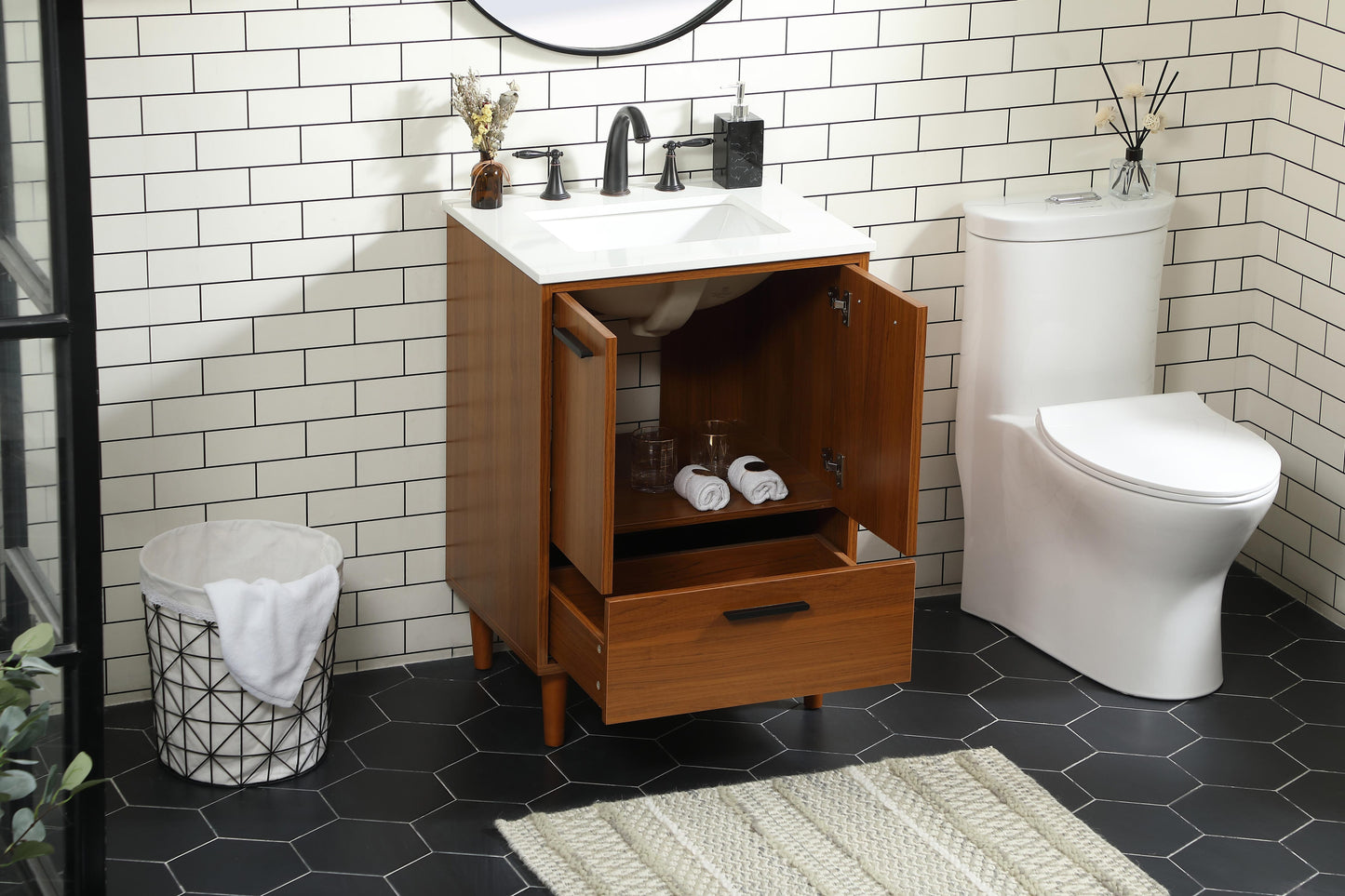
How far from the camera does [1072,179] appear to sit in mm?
3400

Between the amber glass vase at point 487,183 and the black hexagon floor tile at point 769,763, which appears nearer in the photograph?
the black hexagon floor tile at point 769,763

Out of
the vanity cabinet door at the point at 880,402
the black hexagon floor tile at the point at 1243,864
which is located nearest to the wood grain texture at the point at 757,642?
the vanity cabinet door at the point at 880,402

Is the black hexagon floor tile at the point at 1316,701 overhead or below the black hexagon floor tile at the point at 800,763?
overhead

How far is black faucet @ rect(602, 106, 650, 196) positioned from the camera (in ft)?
9.65

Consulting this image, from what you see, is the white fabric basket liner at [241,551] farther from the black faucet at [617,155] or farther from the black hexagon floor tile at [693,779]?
the black faucet at [617,155]

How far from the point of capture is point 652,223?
3.00m

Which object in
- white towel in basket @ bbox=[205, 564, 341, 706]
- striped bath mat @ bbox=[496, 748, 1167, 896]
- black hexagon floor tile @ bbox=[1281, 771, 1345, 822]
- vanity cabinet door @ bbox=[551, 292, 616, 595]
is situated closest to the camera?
vanity cabinet door @ bbox=[551, 292, 616, 595]

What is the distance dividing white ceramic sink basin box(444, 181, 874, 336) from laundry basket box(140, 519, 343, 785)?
2.15ft

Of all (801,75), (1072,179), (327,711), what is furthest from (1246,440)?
(327,711)

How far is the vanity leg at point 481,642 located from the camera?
322 centimetres

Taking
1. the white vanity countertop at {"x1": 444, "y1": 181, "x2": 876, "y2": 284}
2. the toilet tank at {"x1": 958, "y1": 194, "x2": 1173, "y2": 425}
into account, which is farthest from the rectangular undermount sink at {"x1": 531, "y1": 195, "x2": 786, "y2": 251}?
the toilet tank at {"x1": 958, "y1": 194, "x2": 1173, "y2": 425}

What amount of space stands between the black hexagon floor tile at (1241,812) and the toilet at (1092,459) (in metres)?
0.34

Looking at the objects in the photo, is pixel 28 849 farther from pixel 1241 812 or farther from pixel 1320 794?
pixel 1320 794

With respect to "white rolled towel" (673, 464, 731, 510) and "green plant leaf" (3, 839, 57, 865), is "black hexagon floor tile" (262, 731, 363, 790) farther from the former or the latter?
"green plant leaf" (3, 839, 57, 865)
